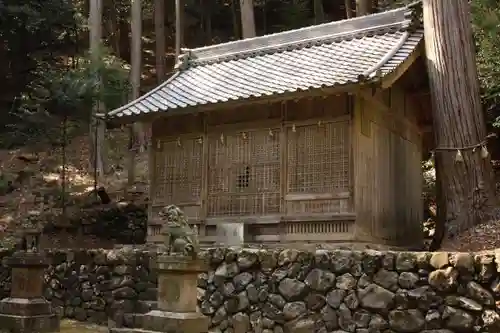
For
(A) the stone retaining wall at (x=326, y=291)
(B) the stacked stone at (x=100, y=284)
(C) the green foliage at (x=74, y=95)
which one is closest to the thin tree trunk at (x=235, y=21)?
(C) the green foliage at (x=74, y=95)

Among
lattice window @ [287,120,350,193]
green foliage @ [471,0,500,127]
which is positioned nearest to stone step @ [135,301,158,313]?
lattice window @ [287,120,350,193]

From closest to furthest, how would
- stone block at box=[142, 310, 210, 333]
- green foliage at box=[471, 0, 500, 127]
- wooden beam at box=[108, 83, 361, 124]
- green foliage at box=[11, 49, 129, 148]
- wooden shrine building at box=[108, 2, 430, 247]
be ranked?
1. stone block at box=[142, 310, 210, 333]
2. wooden beam at box=[108, 83, 361, 124]
3. wooden shrine building at box=[108, 2, 430, 247]
4. green foliage at box=[471, 0, 500, 127]
5. green foliage at box=[11, 49, 129, 148]

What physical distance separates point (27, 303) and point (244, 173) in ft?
16.0

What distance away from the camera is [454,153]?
1187 cm

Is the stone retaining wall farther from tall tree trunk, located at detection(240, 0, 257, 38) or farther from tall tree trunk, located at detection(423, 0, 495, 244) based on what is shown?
tall tree trunk, located at detection(240, 0, 257, 38)

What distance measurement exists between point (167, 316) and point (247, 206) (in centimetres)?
449

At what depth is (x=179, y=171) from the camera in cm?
1328

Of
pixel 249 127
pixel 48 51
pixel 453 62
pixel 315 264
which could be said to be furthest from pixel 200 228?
pixel 48 51

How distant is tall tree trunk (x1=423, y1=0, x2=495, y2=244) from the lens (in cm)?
1161

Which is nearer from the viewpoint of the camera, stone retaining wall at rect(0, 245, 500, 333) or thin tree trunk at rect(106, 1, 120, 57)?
stone retaining wall at rect(0, 245, 500, 333)

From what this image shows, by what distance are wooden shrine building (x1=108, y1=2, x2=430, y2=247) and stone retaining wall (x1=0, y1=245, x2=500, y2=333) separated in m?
1.91

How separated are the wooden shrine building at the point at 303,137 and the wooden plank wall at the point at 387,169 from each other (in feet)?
0.11

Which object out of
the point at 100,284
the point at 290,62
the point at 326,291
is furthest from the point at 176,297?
the point at 290,62

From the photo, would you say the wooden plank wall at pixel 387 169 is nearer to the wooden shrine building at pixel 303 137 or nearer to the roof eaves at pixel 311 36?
the wooden shrine building at pixel 303 137
